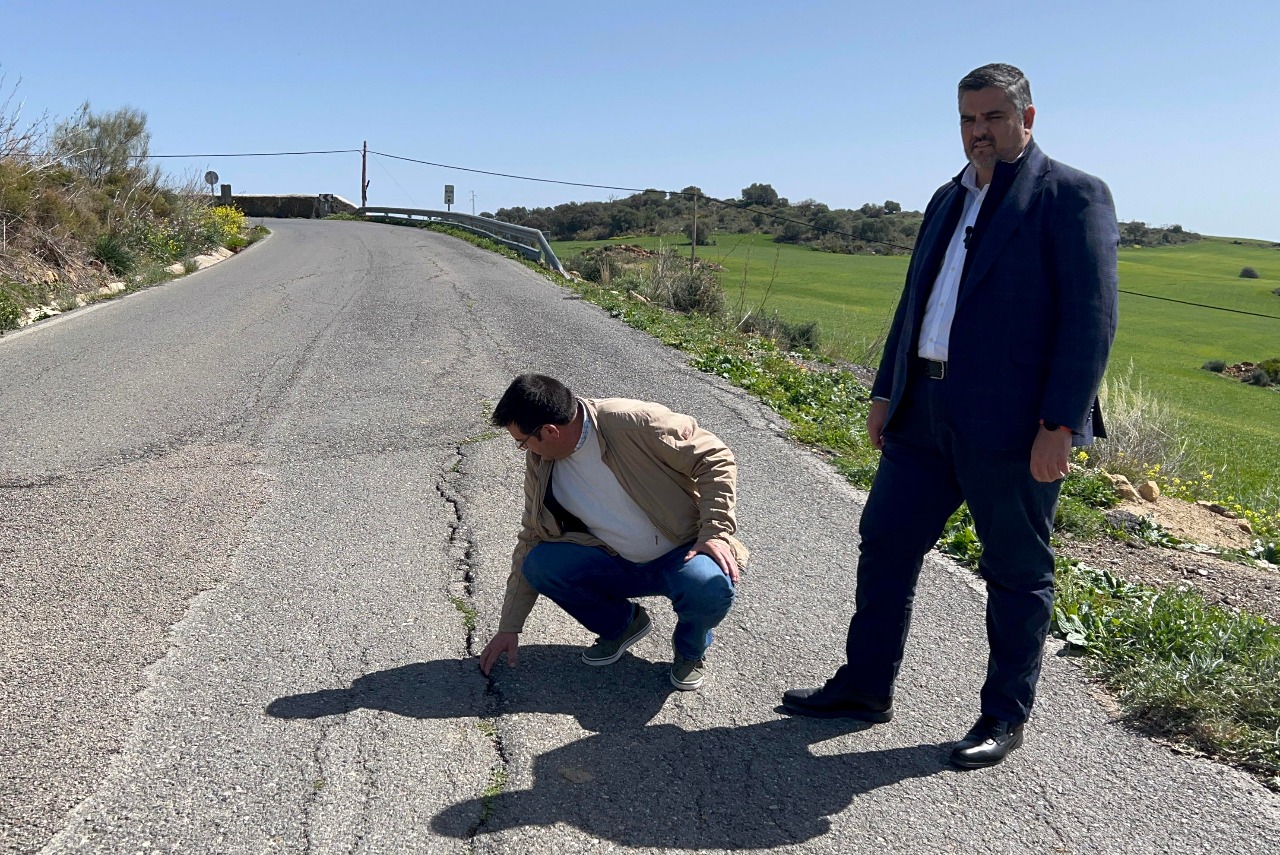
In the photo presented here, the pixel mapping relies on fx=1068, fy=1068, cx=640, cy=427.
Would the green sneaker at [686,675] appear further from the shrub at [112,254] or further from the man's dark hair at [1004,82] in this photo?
the shrub at [112,254]

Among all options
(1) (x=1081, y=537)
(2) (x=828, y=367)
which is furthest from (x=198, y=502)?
(2) (x=828, y=367)

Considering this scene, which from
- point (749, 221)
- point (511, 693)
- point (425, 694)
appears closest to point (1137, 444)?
point (511, 693)

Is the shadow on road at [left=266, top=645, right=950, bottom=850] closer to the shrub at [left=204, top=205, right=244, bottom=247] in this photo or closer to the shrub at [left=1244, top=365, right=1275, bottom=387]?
the shrub at [left=204, top=205, right=244, bottom=247]

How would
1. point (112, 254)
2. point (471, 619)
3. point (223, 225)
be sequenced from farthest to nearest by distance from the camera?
point (223, 225)
point (112, 254)
point (471, 619)

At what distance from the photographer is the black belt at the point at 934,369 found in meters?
3.30

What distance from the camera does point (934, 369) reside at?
333cm

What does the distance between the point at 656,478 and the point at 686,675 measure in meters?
0.72

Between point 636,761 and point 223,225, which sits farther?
point 223,225

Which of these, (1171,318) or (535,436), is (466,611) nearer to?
(535,436)

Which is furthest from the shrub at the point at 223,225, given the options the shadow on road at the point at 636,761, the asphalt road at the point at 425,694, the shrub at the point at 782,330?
the shadow on road at the point at 636,761

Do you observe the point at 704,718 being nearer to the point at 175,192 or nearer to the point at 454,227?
the point at 175,192

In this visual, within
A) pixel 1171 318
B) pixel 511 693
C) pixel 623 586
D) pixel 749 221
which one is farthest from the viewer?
pixel 749 221

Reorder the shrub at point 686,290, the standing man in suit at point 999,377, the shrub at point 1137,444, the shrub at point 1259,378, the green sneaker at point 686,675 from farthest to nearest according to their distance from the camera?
the shrub at point 1259,378 < the shrub at point 686,290 < the shrub at point 1137,444 < the green sneaker at point 686,675 < the standing man in suit at point 999,377

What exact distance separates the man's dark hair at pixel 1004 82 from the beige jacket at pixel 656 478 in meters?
1.35
